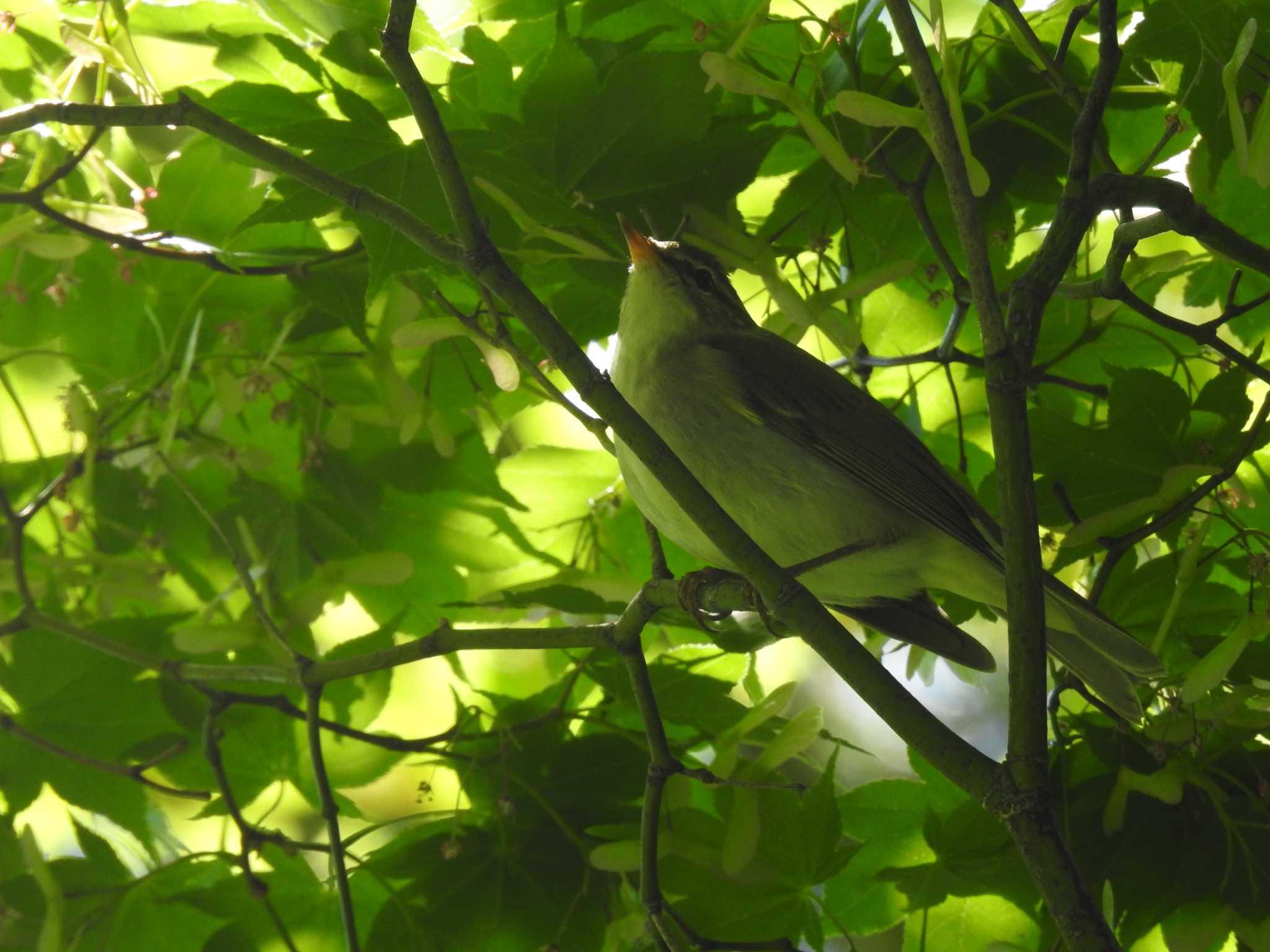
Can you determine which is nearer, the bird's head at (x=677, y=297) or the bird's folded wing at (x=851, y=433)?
the bird's folded wing at (x=851, y=433)

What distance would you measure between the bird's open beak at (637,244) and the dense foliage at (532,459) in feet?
0.20

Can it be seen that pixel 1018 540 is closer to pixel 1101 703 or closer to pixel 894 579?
pixel 1101 703

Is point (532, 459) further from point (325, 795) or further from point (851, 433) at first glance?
point (325, 795)

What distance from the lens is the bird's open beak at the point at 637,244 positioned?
83.7 inches

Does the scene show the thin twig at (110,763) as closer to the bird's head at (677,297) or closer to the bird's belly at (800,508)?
the bird's belly at (800,508)

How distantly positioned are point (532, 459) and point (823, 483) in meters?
0.57

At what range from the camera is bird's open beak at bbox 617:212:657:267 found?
6.98 feet

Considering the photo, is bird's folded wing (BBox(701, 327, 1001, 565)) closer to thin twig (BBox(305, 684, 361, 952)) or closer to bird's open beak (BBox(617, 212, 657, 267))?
bird's open beak (BBox(617, 212, 657, 267))

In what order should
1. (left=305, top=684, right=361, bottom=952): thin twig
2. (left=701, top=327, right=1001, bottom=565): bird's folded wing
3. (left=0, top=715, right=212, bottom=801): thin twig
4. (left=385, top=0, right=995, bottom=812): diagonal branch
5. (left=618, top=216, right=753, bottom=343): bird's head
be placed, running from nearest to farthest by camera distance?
(left=385, top=0, right=995, bottom=812): diagonal branch, (left=305, top=684, right=361, bottom=952): thin twig, (left=0, top=715, right=212, bottom=801): thin twig, (left=701, top=327, right=1001, bottom=565): bird's folded wing, (left=618, top=216, right=753, bottom=343): bird's head

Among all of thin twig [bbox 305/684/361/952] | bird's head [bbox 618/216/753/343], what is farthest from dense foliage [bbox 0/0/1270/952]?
bird's head [bbox 618/216/753/343]

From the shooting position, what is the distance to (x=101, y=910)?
211 cm

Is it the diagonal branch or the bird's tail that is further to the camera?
the bird's tail

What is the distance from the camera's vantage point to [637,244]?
2.20 metres

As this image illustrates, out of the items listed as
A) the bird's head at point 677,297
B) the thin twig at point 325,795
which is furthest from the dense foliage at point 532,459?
the bird's head at point 677,297
